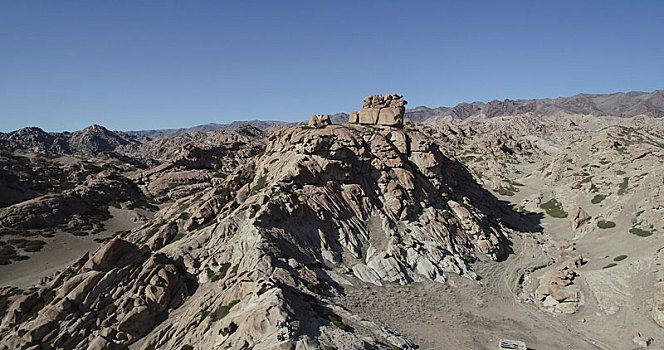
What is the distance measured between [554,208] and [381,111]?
2314 inches

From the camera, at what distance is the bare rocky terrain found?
31797mm

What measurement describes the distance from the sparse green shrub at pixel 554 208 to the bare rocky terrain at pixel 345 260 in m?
1.15

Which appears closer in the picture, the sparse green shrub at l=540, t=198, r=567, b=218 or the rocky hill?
the rocky hill

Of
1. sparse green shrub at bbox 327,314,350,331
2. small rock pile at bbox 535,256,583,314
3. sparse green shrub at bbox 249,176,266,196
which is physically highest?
sparse green shrub at bbox 249,176,266,196

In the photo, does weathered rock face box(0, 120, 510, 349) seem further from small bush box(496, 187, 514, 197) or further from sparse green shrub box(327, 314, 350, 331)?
small bush box(496, 187, 514, 197)

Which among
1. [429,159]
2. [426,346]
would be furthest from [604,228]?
[426,346]

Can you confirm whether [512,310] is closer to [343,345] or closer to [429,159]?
[343,345]

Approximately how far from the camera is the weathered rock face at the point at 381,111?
82.6 metres

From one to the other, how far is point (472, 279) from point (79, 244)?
7909cm

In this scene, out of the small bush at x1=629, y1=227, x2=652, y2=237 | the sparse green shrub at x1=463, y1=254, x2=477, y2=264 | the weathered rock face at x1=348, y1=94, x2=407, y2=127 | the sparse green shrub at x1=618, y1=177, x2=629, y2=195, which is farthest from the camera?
the weathered rock face at x1=348, y1=94, x2=407, y2=127

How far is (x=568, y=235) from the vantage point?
74.1m

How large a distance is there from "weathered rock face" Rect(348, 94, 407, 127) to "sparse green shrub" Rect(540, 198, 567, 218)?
4942 centimetres

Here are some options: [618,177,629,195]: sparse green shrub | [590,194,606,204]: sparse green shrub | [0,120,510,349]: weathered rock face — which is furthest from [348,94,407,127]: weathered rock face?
[618,177,629,195]: sparse green shrub

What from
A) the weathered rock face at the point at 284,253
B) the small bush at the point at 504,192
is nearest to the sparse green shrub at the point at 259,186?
the weathered rock face at the point at 284,253
